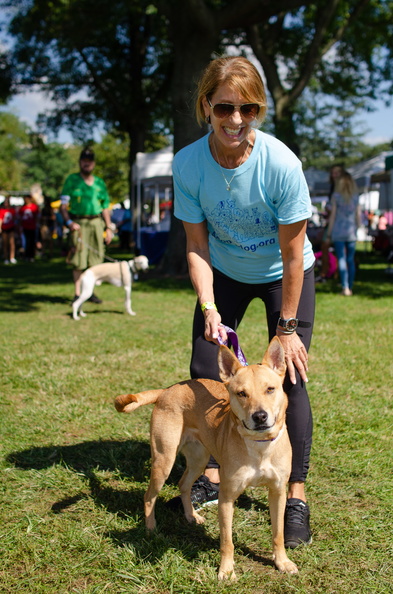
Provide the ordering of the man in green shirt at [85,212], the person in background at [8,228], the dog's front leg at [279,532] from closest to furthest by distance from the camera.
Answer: the dog's front leg at [279,532] → the man in green shirt at [85,212] → the person in background at [8,228]

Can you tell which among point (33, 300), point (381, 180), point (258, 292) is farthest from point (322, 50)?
point (258, 292)

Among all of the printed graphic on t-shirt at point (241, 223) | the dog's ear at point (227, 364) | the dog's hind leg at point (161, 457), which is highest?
the printed graphic on t-shirt at point (241, 223)

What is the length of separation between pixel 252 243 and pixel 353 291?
9.15 metres

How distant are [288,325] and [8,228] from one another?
1768 centimetres

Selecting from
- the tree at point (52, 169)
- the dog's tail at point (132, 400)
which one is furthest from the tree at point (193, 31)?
the tree at point (52, 169)

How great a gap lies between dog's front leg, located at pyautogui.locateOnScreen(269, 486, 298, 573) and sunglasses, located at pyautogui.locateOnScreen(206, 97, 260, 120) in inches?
74.7

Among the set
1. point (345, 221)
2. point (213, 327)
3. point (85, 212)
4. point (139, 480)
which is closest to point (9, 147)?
point (85, 212)

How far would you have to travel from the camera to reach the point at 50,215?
24.6 m

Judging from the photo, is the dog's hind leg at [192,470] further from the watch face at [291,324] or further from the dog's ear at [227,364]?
the watch face at [291,324]

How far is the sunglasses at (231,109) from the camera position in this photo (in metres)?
2.79

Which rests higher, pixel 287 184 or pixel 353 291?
pixel 287 184

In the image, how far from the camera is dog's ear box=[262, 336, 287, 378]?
2.74m

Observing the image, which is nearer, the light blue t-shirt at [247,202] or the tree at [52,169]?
the light blue t-shirt at [247,202]

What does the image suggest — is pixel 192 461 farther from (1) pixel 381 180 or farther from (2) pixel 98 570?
(1) pixel 381 180
